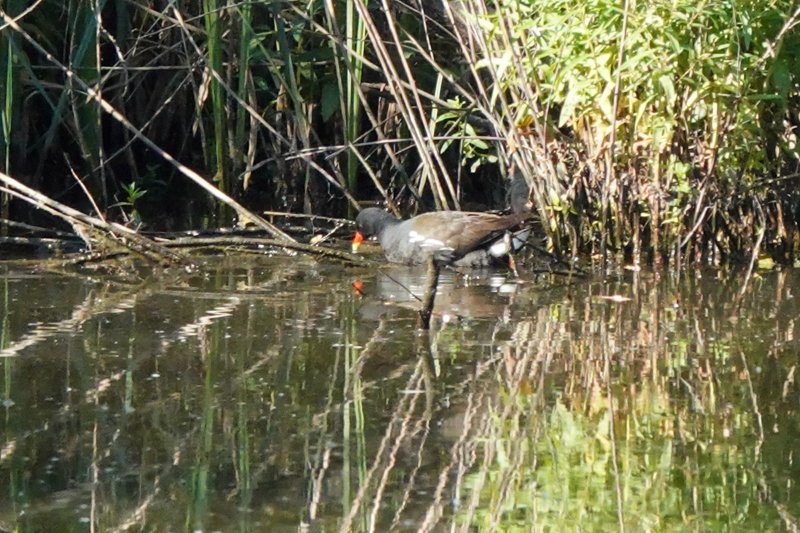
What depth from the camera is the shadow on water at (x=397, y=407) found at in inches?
123

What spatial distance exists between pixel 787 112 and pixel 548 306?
1.53m

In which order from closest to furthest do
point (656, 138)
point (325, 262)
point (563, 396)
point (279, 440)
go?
1. point (279, 440)
2. point (563, 396)
3. point (656, 138)
4. point (325, 262)

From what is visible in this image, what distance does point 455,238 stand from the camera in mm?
6891

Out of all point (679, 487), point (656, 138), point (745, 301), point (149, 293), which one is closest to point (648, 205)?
point (656, 138)

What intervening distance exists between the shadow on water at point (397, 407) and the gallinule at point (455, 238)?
719mm

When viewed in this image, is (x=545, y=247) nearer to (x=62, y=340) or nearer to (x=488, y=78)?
(x=488, y=78)

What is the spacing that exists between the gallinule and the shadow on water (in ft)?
2.36

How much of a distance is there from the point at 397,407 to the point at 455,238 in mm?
2964

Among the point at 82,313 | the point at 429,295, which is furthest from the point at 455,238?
the point at 82,313

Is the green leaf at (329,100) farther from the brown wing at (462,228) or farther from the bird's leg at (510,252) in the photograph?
the bird's leg at (510,252)

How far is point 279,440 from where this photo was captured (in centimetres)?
365

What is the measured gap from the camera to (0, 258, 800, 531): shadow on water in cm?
312

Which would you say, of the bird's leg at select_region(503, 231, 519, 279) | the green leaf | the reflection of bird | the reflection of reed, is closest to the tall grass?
the green leaf

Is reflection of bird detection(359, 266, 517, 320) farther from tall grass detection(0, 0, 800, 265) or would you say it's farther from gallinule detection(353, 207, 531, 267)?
tall grass detection(0, 0, 800, 265)
